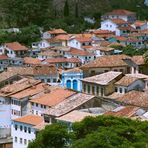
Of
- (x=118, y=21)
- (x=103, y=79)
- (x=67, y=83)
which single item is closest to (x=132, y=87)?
(x=103, y=79)

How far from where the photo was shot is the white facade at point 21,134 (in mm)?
48106

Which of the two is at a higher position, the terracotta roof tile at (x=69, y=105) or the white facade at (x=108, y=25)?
the white facade at (x=108, y=25)

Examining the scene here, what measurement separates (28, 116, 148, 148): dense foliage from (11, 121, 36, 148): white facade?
12087 millimetres

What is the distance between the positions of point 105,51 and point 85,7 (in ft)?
116

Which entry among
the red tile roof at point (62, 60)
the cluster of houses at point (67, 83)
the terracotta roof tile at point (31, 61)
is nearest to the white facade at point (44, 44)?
the cluster of houses at point (67, 83)

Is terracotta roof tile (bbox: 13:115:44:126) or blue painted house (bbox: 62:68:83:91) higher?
blue painted house (bbox: 62:68:83:91)

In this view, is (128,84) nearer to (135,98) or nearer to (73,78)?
(135,98)

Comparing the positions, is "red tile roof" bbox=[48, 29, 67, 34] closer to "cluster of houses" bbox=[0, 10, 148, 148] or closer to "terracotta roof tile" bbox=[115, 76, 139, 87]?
"cluster of houses" bbox=[0, 10, 148, 148]

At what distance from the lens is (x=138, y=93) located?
49.5m

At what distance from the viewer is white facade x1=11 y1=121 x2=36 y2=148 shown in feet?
158

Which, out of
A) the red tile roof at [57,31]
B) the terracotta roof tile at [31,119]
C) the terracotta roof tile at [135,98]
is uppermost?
the red tile roof at [57,31]

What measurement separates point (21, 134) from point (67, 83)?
41.9 ft

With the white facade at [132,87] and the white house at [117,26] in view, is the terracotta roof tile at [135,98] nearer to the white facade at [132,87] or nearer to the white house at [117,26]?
the white facade at [132,87]

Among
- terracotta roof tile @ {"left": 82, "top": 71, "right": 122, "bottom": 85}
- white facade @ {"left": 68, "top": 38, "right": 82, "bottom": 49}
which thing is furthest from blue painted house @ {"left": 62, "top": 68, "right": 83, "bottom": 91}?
white facade @ {"left": 68, "top": 38, "right": 82, "bottom": 49}
